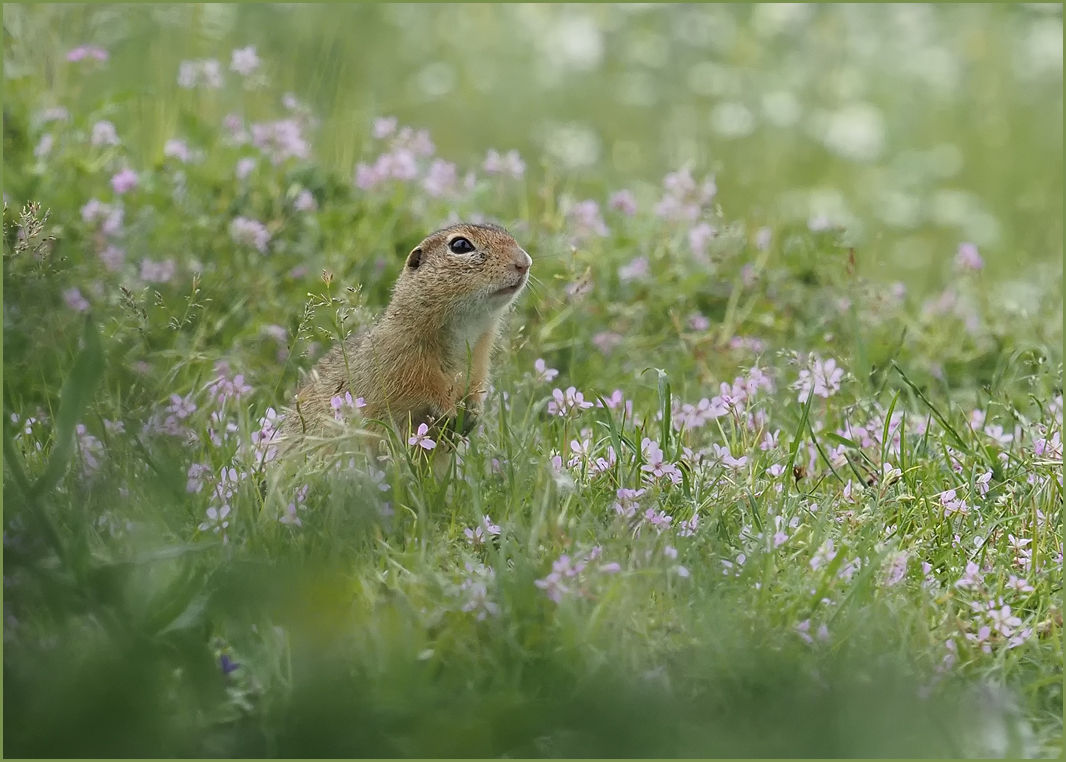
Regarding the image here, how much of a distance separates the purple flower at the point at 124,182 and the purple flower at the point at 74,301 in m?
0.79

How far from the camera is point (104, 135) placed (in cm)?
612

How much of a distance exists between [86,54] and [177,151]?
836 millimetres

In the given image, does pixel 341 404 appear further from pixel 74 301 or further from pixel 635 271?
pixel 635 271

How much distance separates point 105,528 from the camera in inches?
125

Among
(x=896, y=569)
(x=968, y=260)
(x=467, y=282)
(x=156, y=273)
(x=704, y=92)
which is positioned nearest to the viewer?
(x=896, y=569)

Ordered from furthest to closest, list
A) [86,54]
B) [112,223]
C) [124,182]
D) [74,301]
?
[86,54]
[124,182]
[112,223]
[74,301]

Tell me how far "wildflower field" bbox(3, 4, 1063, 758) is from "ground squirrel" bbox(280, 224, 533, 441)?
16 centimetres

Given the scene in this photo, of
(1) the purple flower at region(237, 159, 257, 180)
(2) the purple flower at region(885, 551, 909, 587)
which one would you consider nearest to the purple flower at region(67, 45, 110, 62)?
(1) the purple flower at region(237, 159, 257, 180)

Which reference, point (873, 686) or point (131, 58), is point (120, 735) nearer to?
point (873, 686)

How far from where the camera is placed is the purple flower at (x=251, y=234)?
18.8 ft

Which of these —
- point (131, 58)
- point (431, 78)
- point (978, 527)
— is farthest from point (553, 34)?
point (978, 527)

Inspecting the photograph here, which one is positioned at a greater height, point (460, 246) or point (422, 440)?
point (460, 246)

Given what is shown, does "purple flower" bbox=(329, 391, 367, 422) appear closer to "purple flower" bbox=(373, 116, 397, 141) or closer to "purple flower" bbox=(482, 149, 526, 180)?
"purple flower" bbox=(482, 149, 526, 180)

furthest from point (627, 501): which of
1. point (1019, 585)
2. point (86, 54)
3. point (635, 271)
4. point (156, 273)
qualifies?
point (86, 54)
